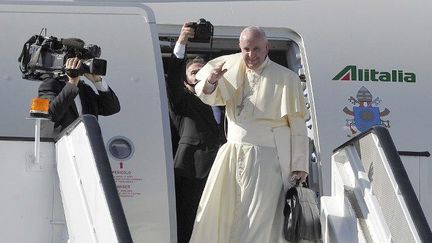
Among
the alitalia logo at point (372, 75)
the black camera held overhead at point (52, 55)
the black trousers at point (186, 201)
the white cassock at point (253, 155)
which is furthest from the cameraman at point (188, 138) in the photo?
the alitalia logo at point (372, 75)

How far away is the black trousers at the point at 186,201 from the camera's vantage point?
23.2ft

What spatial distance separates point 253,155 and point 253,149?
0.14ft

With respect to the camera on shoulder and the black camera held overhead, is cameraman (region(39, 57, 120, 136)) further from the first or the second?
the camera on shoulder

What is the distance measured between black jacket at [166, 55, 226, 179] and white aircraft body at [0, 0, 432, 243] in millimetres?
90

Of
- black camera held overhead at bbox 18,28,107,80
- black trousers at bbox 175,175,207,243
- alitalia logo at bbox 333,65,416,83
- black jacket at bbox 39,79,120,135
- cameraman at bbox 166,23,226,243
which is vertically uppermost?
black camera held overhead at bbox 18,28,107,80

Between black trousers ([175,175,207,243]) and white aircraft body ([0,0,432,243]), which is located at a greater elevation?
white aircraft body ([0,0,432,243])

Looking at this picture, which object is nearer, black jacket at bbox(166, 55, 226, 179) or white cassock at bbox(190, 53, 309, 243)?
white cassock at bbox(190, 53, 309, 243)

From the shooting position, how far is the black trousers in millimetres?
7078

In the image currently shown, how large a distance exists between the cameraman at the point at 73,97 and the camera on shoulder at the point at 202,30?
2.73 ft

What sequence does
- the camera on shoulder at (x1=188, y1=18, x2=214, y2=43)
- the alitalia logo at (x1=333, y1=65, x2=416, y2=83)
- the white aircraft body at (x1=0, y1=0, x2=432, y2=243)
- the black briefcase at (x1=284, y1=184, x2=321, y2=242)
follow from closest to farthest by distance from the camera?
the black briefcase at (x1=284, y1=184, x2=321, y2=242)
the camera on shoulder at (x1=188, y1=18, x2=214, y2=43)
the white aircraft body at (x1=0, y1=0, x2=432, y2=243)
the alitalia logo at (x1=333, y1=65, x2=416, y2=83)

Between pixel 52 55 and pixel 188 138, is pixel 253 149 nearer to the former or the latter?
pixel 188 138

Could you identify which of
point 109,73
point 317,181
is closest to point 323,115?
point 317,181

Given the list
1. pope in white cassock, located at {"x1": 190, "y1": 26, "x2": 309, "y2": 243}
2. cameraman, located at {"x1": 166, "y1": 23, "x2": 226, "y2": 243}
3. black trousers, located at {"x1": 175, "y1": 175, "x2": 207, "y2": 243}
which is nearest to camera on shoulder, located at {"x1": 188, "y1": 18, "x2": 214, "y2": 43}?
cameraman, located at {"x1": 166, "y1": 23, "x2": 226, "y2": 243}

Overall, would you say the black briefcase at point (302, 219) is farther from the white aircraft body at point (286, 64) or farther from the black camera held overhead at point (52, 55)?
the black camera held overhead at point (52, 55)
